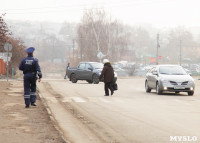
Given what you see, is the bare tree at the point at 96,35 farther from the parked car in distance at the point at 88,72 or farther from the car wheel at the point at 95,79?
the car wheel at the point at 95,79

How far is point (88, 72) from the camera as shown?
40.6 metres

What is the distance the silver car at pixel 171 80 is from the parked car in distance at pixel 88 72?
1329 cm

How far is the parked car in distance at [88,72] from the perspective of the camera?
39.9m

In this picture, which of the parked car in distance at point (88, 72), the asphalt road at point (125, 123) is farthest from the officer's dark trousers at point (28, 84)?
the parked car in distance at point (88, 72)

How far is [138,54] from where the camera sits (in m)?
191

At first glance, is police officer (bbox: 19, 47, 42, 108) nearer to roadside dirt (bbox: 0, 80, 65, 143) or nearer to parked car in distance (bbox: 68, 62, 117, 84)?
roadside dirt (bbox: 0, 80, 65, 143)

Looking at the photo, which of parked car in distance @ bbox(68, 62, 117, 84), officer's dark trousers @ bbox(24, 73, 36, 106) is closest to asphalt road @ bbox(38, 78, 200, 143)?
officer's dark trousers @ bbox(24, 73, 36, 106)

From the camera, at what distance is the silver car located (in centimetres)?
2494

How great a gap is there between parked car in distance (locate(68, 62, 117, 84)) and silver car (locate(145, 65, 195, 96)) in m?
13.3

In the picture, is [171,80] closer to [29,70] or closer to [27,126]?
[29,70]

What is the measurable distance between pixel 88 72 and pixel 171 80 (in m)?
16.2

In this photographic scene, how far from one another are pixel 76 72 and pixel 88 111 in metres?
25.9

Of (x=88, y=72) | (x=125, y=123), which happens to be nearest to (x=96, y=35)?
(x=88, y=72)

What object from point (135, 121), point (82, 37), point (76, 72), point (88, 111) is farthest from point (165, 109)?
point (82, 37)
